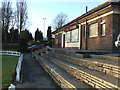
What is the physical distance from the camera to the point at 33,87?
6520 millimetres

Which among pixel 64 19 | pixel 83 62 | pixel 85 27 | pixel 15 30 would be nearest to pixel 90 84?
pixel 83 62

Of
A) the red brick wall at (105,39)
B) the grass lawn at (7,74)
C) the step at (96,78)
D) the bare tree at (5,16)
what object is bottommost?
the grass lawn at (7,74)

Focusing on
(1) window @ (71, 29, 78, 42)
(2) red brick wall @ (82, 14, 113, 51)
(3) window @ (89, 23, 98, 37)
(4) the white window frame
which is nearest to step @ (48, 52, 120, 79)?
(2) red brick wall @ (82, 14, 113, 51)

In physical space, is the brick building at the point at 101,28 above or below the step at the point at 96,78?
above

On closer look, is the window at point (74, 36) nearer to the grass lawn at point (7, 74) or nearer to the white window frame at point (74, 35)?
the white window frame at point (74, 35)

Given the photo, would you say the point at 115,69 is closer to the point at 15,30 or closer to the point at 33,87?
the point at 33,87

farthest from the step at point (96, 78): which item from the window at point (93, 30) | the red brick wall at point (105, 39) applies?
the window at point (93, 30)

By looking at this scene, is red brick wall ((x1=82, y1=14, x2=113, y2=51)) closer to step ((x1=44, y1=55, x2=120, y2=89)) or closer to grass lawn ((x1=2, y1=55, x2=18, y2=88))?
step ((x1=44, y1=55, x2=120, y2=89))

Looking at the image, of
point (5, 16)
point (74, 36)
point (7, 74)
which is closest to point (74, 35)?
point (74, 36)

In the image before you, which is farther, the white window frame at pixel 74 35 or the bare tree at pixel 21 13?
the bare tree at pixel 21 13

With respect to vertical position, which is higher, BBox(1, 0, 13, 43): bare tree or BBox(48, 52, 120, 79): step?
BBox(1, 0, 13, 43): bare tree

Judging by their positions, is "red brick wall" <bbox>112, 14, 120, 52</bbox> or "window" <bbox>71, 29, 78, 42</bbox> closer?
"red brick wall" <bbox>112, 14, 120, 52</bbox>

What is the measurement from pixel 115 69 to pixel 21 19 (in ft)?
138

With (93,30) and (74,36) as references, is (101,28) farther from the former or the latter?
(74,36)
